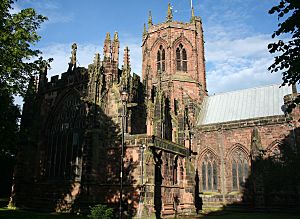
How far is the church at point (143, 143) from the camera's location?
2205 centimetres

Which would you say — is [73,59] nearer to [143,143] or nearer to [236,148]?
[143,143]

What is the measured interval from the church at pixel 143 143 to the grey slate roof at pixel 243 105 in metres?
0.12

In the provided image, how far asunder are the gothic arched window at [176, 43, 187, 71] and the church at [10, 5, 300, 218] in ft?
6.29

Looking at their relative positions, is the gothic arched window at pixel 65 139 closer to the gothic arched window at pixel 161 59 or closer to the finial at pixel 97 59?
the finial at pixel 97 59

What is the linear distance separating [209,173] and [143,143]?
1174 centimetres

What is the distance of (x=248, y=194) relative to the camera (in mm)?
27500

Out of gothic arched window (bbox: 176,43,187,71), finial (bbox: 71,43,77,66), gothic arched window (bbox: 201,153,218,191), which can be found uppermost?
gothic arched window (bbox: 176,43,187,71)

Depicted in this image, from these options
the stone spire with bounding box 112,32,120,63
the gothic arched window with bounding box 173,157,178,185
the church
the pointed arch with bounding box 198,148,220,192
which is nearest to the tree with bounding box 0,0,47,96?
the church

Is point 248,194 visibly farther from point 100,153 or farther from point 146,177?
point 100,153

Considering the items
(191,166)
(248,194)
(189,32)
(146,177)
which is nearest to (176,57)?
(189,32)

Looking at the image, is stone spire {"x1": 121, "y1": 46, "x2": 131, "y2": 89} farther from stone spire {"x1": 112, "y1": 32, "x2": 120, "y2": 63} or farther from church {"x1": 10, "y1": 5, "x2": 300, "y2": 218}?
stone spire {"x1": 112, "y1": 32, "x2": 120, "y2": 63}

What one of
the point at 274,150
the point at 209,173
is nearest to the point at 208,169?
the point at 209,173

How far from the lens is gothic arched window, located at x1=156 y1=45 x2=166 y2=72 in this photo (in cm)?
3761

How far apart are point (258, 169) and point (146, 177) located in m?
11.7
